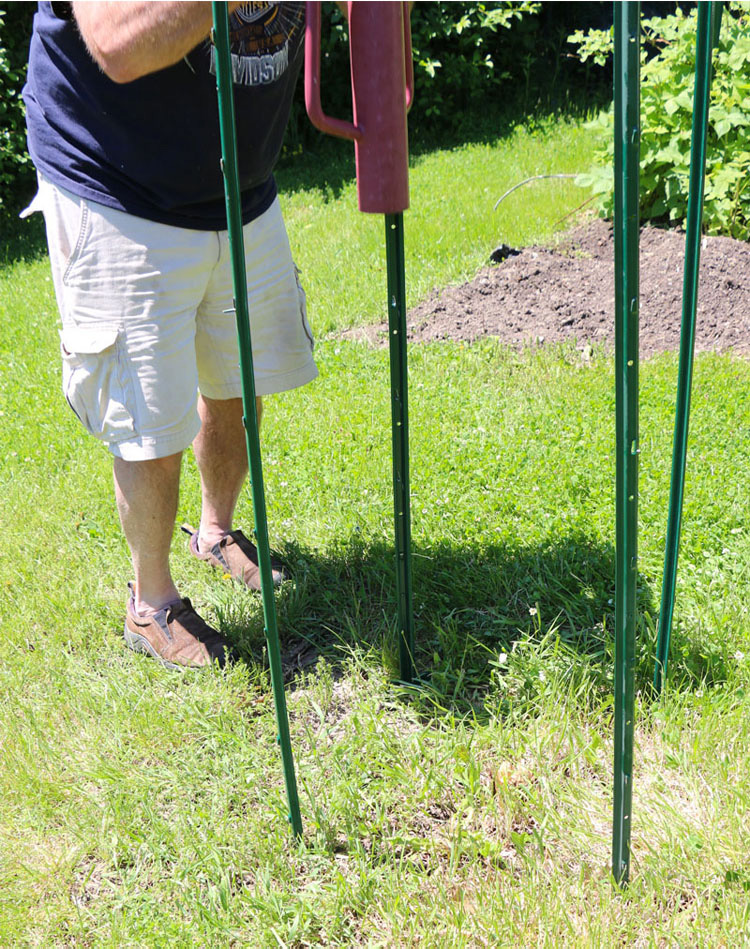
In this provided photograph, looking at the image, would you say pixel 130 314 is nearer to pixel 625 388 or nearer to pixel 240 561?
pixel 240 561

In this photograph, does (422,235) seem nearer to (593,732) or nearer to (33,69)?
(33,69)

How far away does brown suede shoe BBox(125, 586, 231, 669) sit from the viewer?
242cm

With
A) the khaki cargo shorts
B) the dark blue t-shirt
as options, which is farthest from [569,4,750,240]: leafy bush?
the khaki cargo shorts

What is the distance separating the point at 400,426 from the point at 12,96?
25.1 ft

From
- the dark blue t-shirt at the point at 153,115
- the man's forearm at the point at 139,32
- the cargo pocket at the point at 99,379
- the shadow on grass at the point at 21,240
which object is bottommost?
the shadow on grass at the point at 21,240

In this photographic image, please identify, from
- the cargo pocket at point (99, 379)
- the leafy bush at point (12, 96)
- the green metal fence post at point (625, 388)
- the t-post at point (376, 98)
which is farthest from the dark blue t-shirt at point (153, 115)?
the leafy bush at point (12, 96)

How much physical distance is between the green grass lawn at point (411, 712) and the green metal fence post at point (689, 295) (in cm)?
28

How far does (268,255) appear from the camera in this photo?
2496 mm

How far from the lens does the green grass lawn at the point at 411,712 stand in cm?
177

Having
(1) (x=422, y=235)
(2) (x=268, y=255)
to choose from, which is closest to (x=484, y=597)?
(2) (x=268, y=255)

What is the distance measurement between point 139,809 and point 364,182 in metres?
1.42

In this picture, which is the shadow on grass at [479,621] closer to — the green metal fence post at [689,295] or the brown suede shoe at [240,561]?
the brown suede shoe at [240,561]

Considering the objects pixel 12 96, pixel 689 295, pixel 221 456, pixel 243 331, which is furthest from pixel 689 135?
pixel 12 96

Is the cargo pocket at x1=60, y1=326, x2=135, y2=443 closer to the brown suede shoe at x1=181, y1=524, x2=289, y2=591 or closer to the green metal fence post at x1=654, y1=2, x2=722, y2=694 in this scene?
the brown suede shoe at x1=181, y1=524, x2=289, y2=591
